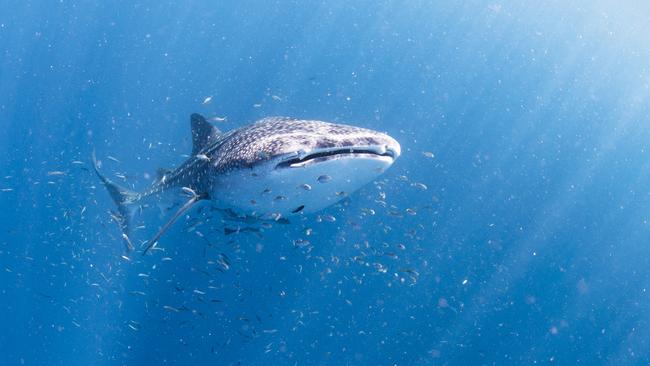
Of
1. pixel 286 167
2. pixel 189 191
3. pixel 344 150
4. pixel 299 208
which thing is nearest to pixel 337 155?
pixel 344 150

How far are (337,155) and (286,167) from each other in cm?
57

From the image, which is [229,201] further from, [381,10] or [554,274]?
[381,10]

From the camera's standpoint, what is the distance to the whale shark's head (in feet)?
14.4

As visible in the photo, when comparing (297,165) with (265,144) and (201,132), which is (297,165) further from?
A: (201,132)

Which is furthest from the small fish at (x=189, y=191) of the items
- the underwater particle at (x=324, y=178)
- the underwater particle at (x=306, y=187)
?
the underwater particle at (x=324, y=178)

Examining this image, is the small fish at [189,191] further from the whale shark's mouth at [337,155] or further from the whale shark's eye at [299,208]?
the whale shark's mouth at [337,155]

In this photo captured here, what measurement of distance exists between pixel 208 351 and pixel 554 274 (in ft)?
108

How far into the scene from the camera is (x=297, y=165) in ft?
14.6

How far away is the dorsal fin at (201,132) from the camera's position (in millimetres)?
7680

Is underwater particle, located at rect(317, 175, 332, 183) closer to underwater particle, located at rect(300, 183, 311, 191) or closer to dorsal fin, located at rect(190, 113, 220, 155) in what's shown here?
underwater particle, located at rect(300, 183, 311, 191)

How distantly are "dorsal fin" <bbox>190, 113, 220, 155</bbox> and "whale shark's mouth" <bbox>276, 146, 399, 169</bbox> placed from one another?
11.4ft

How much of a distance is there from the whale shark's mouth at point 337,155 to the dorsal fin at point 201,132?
3.48 metres

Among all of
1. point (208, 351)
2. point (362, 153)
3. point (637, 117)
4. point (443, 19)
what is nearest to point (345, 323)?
point (208, 351)

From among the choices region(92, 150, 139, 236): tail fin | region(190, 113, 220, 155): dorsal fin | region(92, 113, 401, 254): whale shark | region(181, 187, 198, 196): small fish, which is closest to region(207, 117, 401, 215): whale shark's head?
region(92, 113, 401, 254): whale shark
